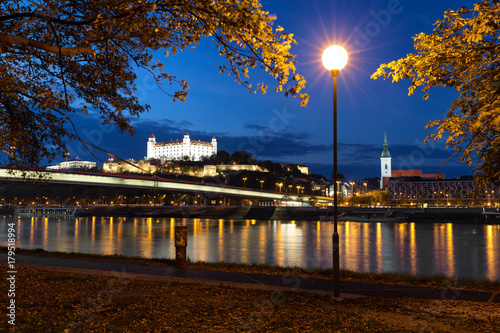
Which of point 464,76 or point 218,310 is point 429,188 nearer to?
point 464,76

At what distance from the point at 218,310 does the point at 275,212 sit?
8543 centimetres

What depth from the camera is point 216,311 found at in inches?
236

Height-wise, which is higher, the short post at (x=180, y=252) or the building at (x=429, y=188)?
the building at (x=429, y=188)

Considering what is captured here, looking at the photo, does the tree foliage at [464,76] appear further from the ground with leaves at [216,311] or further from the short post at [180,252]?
the short post at [180,252]

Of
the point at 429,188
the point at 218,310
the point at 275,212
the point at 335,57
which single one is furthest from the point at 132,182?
the point at 429,188

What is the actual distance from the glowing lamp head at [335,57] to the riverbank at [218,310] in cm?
416

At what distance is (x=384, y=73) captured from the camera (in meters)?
7.59

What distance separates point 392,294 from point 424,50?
15.0ft

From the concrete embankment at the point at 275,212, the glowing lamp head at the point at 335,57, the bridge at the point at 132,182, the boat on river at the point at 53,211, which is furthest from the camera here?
the boat on river at the point at 53,211

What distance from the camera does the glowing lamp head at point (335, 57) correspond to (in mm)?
7562

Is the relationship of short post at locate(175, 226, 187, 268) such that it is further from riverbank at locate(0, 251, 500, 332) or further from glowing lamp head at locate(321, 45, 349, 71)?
glowing lamp head at locate(321, 45, 349, 71)

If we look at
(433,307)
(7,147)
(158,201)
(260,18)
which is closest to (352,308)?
(433,307)

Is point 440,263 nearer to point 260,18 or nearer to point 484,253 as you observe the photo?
point 484,253

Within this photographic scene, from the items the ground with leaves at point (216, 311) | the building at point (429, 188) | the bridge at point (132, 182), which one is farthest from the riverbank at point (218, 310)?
the building at point (429, 188)
